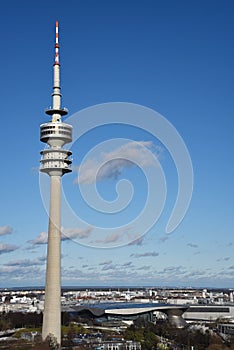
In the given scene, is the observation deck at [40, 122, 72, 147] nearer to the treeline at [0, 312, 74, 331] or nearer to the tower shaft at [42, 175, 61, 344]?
the tower shaft at [42, 175, 61, 344]

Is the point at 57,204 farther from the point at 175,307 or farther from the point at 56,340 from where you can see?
the point at 175,307

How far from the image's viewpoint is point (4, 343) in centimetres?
3659

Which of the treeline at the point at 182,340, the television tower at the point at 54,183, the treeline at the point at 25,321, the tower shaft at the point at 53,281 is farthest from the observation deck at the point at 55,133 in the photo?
the treeline at the point at 25,321

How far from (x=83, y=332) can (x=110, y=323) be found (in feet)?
40.9

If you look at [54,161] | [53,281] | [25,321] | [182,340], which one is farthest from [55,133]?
[25,321]

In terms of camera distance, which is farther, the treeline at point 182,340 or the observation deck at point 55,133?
the observation deck at point 55,133

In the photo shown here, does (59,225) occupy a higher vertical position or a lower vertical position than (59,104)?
lower

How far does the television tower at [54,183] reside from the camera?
40.3m

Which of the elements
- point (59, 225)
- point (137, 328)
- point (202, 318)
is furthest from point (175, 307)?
point (59, 225)

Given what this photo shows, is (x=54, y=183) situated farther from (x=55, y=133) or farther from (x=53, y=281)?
(x=53, y=281)

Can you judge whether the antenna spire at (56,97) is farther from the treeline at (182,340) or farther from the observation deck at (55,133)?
the treeline at (182,340)

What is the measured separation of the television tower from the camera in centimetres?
4031

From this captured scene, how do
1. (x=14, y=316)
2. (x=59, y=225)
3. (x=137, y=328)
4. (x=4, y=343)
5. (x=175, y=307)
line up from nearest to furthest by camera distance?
1. (x=4, y=343)
2. (x=59, y=225)
3. (x=137, y=328)
4. (x=14, y=316)
5. (x=175, y=307)

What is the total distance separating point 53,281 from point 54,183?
25.6 feet
